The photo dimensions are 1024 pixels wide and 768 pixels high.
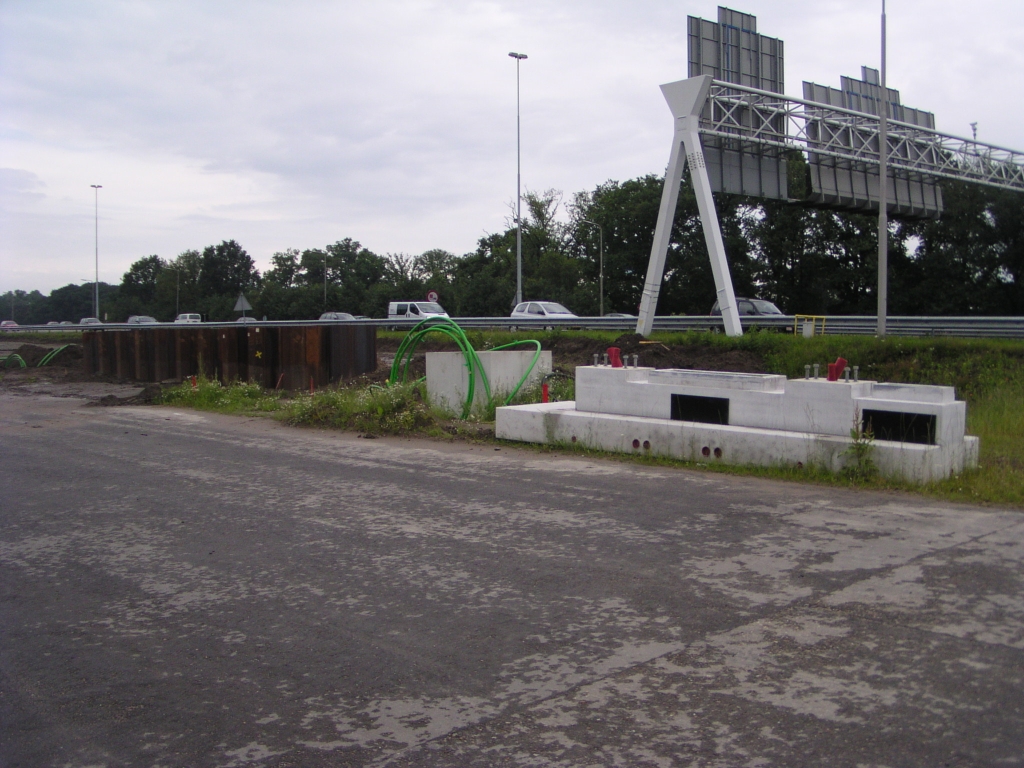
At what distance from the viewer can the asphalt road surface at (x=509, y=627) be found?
396cm

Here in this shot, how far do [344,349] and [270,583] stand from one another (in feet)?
50.9

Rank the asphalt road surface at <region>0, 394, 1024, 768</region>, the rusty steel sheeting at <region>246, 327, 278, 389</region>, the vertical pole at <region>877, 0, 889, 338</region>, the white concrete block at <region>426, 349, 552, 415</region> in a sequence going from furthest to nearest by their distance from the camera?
the vertical pole at <region>877, 0, 889, 338</region> < the rusty steel sheeting at <region>246, 327, 278, 389</region> < the white concrete block at <region>426, 349, 552, 415</region> < the asphalt road surface at <region>0, 394, 1024, 768</region>

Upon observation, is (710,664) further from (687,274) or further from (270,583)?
(687,274)

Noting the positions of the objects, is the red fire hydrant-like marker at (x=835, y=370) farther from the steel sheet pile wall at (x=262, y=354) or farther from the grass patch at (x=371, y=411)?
the steel sheet pile wall at (x=262, y=354)

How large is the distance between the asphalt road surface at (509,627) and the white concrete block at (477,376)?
6.37m

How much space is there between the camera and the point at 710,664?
4734 mm

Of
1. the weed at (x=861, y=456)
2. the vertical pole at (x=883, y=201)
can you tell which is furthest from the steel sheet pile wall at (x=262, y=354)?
the weed at (x=861, y=456)

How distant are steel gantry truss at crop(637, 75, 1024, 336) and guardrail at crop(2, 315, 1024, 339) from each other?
12.7ft

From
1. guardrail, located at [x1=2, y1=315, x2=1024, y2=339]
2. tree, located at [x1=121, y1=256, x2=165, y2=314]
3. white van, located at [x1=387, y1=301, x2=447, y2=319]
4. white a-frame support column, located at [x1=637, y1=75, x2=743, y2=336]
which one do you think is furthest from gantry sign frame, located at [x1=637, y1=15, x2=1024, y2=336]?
tree, located at [x1=121, y1=256, x2=165, y2=314]

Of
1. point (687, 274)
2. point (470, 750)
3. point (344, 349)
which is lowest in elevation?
point (470, 750)

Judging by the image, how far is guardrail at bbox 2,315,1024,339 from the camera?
24234mm

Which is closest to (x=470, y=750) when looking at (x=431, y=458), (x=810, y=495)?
(x=810, y=495)

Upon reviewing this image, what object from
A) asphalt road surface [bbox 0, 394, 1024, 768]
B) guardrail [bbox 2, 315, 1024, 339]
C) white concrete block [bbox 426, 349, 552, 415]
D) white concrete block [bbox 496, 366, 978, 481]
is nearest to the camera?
asphalt road surface [bbox 0, 394, 1024, 768]

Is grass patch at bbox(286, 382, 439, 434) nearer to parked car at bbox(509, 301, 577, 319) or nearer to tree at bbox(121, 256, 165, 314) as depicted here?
parked car at bbox(509, 301, 577, 319)
